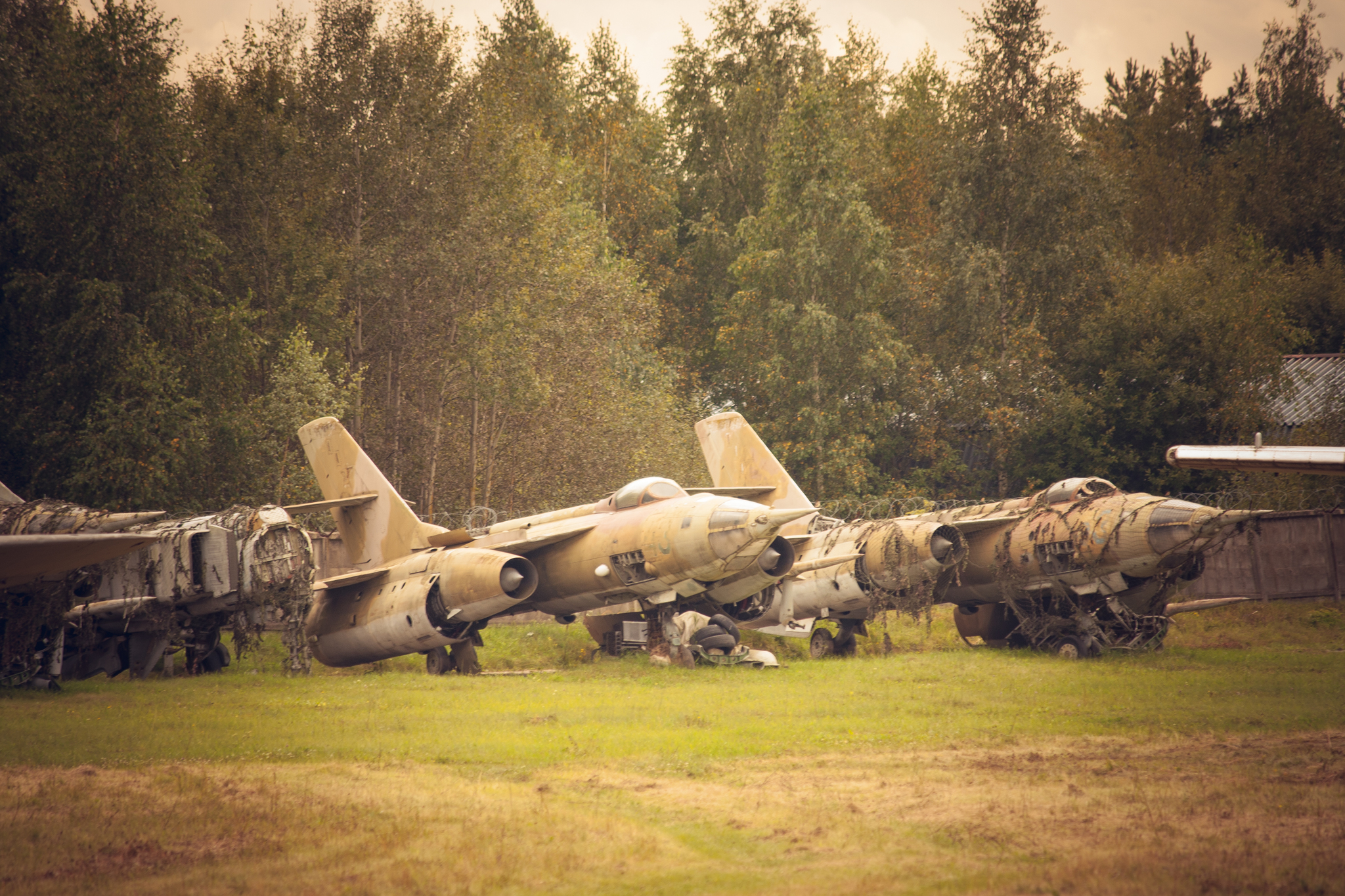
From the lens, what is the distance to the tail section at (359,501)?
66.8ft

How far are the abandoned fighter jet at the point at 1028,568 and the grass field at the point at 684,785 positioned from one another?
2.60 metres

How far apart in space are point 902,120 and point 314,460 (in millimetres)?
40247

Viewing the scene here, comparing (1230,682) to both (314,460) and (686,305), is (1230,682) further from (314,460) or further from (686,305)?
(686,305)

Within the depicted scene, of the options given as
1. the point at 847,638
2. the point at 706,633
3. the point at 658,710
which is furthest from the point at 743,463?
the point at 658,710

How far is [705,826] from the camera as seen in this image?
7.67 m

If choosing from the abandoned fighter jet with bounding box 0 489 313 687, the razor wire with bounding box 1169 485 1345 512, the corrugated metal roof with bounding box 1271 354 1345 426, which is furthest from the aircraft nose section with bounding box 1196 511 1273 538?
the corrugated metal roof with bounding box 1271 354 1345 426

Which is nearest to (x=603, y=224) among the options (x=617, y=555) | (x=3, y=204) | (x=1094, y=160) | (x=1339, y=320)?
(x=1094, y=160)

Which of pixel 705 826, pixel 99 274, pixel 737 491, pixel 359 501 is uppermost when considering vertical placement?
pixel 99 274

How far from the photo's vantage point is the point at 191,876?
654cm

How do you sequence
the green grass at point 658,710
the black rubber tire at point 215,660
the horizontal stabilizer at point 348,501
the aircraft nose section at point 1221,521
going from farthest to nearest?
1. the horizontal stabilizer at point 348,501
2. the black rubber tire at point 215,660
3. the aircraft nose section at point 1221,521
4. the green grass at point 658,710

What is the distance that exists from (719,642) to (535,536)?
3921 mm

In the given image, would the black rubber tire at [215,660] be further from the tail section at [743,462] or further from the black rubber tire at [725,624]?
the tail section at [743,462]

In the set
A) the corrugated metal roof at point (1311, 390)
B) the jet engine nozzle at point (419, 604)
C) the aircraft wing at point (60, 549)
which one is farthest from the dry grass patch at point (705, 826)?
the corrugated metal roof at point (1311, 390)

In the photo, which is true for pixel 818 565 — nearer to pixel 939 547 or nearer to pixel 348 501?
pixel 939 547
